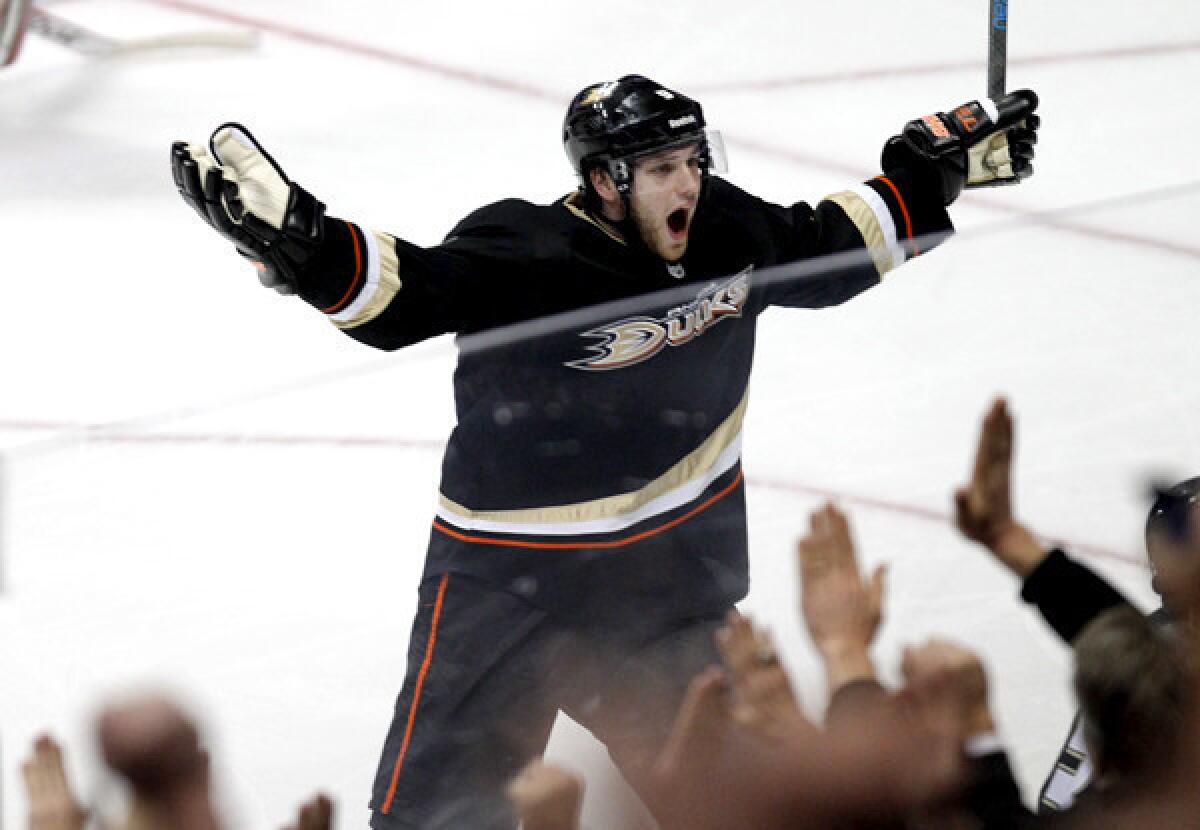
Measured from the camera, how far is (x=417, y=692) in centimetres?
193

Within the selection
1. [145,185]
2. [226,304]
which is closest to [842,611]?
[226,304]

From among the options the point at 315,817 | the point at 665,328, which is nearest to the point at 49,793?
the point at 315,817

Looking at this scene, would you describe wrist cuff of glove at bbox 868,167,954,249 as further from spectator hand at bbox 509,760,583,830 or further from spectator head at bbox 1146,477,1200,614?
spectator hand at bbox 509,760,583,830

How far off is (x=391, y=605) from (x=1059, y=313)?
83 centimetres

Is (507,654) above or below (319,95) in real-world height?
below

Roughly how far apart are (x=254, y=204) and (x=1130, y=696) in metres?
1.06

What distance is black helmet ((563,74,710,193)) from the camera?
77.4 inches

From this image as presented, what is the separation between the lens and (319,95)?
4.59m

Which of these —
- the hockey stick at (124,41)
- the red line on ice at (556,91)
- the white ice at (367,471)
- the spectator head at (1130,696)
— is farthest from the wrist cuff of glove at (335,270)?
the hockey stick at (124,41)

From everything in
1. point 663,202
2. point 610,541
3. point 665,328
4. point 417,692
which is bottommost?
point 417,692

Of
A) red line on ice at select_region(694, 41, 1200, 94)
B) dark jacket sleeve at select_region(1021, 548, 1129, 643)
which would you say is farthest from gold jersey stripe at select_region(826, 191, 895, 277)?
red line on ice at select_region(694, 41, 1200, 94)

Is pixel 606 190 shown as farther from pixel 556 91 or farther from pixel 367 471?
pixel 556 91

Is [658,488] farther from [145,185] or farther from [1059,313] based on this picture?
[145,185]

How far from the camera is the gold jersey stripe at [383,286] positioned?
1.84 metres
